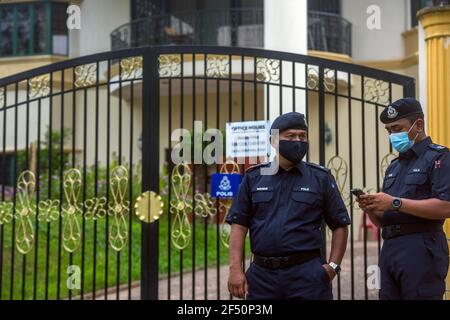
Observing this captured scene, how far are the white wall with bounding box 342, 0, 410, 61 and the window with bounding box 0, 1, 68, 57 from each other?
6.41m

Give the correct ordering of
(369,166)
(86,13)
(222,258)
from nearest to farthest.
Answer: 1. (222,258)
2. (369,166)
3. (86,13)

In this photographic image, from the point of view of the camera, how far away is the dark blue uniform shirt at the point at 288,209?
10.4 feet

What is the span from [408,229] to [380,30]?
9.69 metres

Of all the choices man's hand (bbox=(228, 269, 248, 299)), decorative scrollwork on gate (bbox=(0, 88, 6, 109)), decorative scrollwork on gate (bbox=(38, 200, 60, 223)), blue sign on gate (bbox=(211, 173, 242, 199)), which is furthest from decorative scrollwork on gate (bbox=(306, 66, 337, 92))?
decorative scrollwork on gate (bbox=(0, 88, 6, 109))

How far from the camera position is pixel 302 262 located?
3.18m

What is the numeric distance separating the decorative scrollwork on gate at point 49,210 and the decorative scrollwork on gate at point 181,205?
104 centimetres

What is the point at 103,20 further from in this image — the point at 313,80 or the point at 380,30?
the point at 313,80

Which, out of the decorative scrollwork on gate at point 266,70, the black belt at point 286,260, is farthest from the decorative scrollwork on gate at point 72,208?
the black belt at point 286,260

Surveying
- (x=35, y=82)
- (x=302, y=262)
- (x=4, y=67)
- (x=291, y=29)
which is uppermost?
(x=4, y=67)

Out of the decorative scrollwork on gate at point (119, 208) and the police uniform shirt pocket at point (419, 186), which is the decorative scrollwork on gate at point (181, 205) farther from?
the police uniform shirt pocket at point (419, 186)

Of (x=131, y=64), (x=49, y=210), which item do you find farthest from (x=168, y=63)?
(x=49, y=210)
